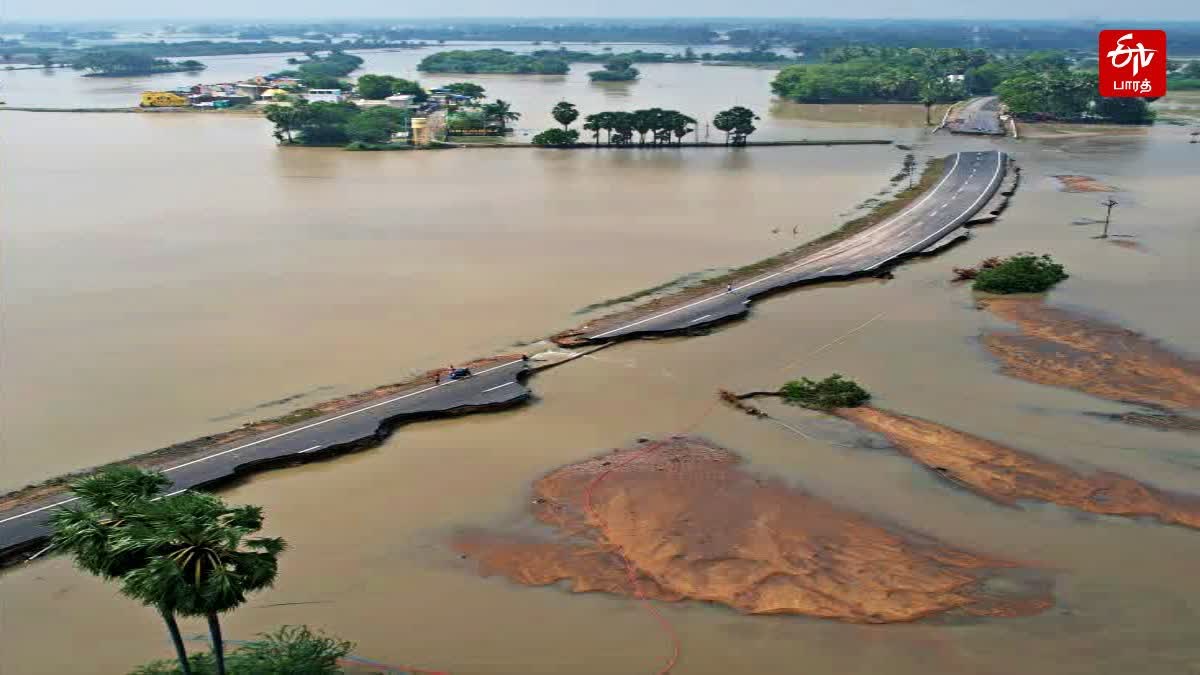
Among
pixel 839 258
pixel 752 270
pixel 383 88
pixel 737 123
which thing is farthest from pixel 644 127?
pixel 383 88

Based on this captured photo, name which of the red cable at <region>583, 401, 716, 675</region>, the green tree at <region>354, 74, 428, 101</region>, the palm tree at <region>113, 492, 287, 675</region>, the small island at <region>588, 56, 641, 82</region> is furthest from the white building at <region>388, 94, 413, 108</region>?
the palm tree at <region>113, 492, 287, 675</region>

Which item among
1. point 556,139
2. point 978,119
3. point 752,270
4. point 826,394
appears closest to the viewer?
point 826,394

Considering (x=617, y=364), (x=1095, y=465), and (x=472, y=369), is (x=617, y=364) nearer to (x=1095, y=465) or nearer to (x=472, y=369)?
(x=472, y=369)

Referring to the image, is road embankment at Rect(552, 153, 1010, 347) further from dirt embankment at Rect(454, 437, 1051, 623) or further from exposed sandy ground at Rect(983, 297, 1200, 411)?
dirt embankment at Rect(454, 437, 1051, 623)

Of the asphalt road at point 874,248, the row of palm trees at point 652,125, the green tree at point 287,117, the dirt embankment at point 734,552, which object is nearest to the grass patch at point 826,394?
the dirt embankment at point 734,552

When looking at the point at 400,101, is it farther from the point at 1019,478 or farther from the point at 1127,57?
the point at 1019,478
